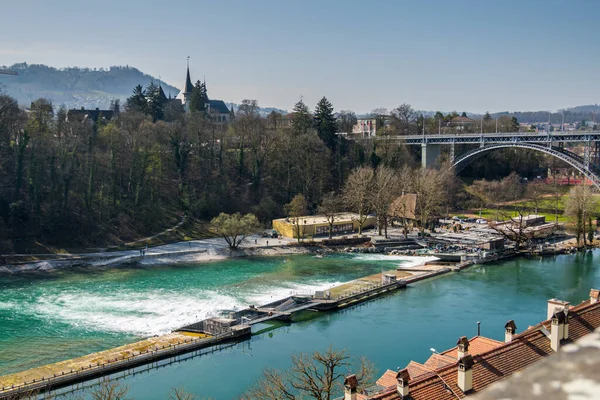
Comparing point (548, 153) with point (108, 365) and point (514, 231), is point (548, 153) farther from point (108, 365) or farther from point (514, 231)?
point (108, 365)

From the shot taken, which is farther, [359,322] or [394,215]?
[394,215]

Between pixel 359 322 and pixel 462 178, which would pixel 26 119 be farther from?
pixel 462 178

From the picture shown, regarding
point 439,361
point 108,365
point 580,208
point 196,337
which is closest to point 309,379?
point 439,361

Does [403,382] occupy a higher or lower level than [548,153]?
lower

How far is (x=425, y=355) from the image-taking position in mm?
23344

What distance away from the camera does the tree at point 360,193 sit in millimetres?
47781

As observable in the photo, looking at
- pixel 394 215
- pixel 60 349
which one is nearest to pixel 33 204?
pixel 60 349

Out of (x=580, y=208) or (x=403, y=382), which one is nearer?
(x=403, y=382)

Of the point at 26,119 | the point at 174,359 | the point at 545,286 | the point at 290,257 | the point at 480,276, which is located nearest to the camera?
the point at 174,359

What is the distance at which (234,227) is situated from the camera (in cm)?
4122

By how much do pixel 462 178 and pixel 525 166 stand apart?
9781 millimetres

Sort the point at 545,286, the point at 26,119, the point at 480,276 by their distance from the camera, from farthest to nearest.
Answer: the point at 26,119 < the point at 480,276 < the point at 545,286

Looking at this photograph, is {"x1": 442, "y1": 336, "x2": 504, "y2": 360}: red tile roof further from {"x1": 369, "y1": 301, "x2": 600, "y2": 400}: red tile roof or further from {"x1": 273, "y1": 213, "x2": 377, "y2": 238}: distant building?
{"x1": 273, "y1": 213, "x2": 377, "y2": 238}: distant building

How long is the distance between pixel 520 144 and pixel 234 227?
3012 cm
